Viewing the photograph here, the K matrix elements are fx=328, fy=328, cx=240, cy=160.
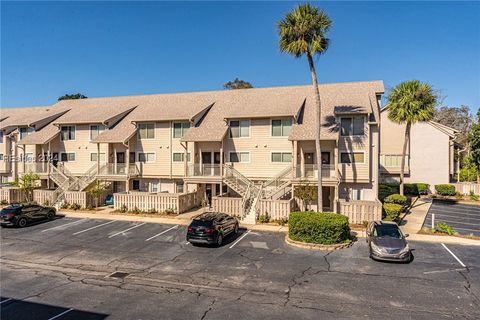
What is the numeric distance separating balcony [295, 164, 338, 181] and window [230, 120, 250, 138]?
6.43 meters

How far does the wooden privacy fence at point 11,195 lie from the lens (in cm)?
3312

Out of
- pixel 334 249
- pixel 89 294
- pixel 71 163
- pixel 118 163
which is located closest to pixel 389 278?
pixel 334 249

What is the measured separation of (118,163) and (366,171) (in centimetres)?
2406

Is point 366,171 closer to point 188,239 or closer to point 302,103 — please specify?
point 302,103

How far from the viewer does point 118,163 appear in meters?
34.1

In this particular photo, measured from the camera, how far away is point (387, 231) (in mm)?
17484

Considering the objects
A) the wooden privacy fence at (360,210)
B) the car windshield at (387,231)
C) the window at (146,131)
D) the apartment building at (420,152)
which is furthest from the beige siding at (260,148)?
the apartment building at (420,152)

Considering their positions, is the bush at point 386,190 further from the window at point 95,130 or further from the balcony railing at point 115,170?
the window at point 95,130

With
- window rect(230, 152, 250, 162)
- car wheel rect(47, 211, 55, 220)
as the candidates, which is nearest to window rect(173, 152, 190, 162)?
window rect(230, 152, 250, 162)

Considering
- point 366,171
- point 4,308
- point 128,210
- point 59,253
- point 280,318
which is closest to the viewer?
point 280,318

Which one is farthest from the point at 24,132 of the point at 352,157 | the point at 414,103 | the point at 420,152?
the point at 420,152

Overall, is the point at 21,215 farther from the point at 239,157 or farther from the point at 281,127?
the point at 281,127

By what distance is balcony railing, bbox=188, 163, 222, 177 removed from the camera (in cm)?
2884

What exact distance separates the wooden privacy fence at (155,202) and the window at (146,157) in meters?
4.97
